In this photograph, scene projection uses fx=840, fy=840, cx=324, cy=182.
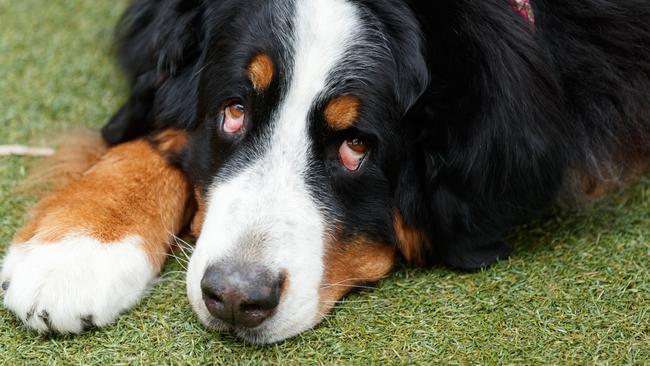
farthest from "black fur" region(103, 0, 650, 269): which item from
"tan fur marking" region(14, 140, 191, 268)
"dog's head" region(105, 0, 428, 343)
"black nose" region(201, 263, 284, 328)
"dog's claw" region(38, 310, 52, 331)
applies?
"dog's claw" region(38, 310, 52, 331)

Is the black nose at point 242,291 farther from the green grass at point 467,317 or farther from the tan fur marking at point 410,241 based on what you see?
the tan fur marking at point 410,241

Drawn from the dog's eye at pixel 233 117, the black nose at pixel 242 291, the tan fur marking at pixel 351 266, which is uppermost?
the dog's eye at pixel 233 117

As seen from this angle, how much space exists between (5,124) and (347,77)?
6.20 ft

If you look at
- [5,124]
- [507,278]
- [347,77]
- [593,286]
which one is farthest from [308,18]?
[5,124]

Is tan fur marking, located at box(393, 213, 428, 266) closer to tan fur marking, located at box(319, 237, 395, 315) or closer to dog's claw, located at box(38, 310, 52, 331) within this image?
tan fur marking, located at box(319, 237, 395, 315)

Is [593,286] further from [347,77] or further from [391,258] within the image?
[347,77]

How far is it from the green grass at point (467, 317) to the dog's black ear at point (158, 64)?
536 mm

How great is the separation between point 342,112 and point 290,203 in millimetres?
350

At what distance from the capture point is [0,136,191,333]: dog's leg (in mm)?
2641

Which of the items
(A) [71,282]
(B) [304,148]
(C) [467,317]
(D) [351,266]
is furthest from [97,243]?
(C) [467,317]

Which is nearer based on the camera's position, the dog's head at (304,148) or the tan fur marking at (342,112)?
the dog's head at (304,148)

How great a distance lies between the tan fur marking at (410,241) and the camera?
3039 millimetres

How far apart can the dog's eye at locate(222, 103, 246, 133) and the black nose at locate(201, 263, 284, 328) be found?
576mm

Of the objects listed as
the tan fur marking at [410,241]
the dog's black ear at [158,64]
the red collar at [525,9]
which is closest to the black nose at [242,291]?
the tan fur marking at [410,241]
